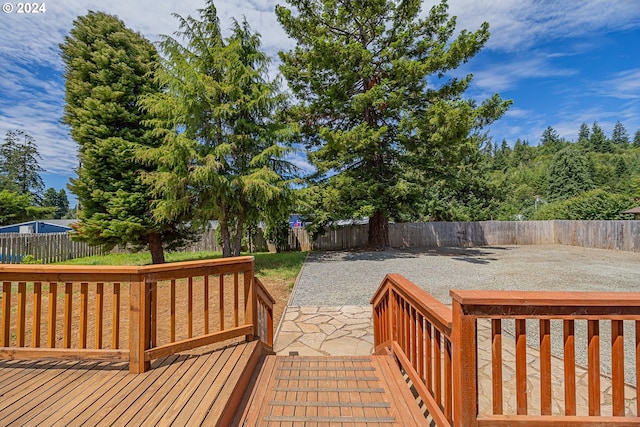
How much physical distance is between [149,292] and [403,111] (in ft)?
39.1

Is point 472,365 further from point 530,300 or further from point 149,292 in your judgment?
point 149,292

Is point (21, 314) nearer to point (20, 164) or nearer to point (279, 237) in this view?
point (279, 237)

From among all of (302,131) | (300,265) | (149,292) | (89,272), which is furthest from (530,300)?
(302,131)

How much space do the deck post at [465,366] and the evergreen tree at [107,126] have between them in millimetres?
9201

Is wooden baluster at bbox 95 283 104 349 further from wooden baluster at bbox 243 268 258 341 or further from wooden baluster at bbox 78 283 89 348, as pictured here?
wooden baluster at bbox 243 268 258 341

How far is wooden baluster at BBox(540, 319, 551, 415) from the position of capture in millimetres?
1592

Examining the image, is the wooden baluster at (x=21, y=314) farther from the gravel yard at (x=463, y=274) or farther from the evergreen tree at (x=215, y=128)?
the evergreen tree at (x=215, y=128)

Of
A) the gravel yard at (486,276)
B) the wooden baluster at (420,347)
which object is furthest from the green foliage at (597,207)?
the wooden baluster at (420,347)

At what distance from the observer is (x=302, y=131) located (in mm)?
12711

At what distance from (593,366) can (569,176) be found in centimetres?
4049

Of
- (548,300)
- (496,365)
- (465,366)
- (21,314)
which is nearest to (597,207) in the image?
(548,300)

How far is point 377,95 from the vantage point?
35.0 feet

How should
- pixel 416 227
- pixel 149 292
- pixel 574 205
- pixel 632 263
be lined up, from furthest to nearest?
pixel 574 205, pixel 416 227, pixel 632 263, pixel 149 292

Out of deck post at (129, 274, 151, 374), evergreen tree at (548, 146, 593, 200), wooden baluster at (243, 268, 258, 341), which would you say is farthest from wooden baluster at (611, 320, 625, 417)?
evergreen tree at (548, 146, 593, 200)
